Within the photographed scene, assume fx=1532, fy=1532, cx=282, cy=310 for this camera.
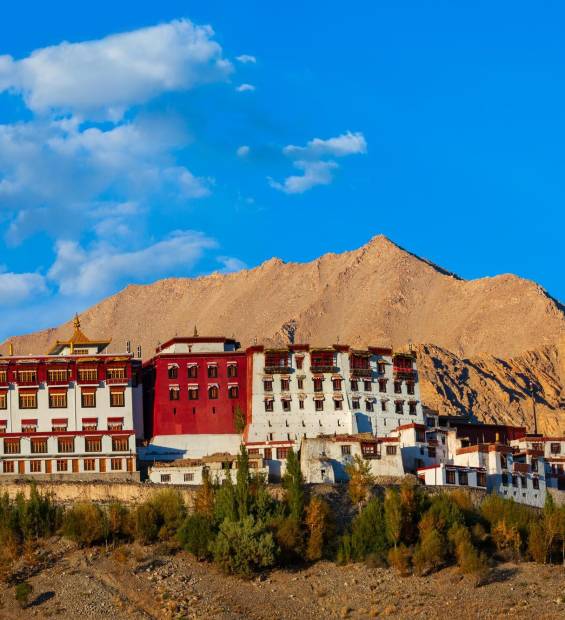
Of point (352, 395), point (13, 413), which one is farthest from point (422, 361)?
point (13, 413)

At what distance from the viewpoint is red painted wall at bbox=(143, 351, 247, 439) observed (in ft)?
366

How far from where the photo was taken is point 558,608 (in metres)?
82.4

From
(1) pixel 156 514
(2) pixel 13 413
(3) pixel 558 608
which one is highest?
(2) pixel 13 413

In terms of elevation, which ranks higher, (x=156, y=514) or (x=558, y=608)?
(x=156, y=514)

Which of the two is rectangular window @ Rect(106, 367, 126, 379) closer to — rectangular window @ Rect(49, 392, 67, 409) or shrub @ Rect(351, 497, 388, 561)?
rectangular window @ Rect(49, 392, 67, 409)

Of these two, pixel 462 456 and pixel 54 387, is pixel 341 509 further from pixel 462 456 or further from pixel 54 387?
pixel 54 387

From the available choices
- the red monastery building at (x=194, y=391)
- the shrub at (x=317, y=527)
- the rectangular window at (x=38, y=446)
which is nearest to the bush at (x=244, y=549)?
the shrub at (x=317, y=527)

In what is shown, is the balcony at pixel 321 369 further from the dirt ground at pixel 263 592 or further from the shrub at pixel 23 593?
the shrub at pixel 23 593


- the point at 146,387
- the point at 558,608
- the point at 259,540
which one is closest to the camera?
the point at 558,608

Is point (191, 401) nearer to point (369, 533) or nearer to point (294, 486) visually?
point (294, 486)

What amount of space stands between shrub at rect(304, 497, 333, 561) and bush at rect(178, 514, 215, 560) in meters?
5.85

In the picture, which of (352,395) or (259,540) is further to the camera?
(352,395)

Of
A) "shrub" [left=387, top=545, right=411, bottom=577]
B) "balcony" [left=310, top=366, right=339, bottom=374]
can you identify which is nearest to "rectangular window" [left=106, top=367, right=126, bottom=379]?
"balcony" [left=310, top=366, right=339, bottom=374]

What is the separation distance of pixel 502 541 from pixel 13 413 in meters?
37.7
